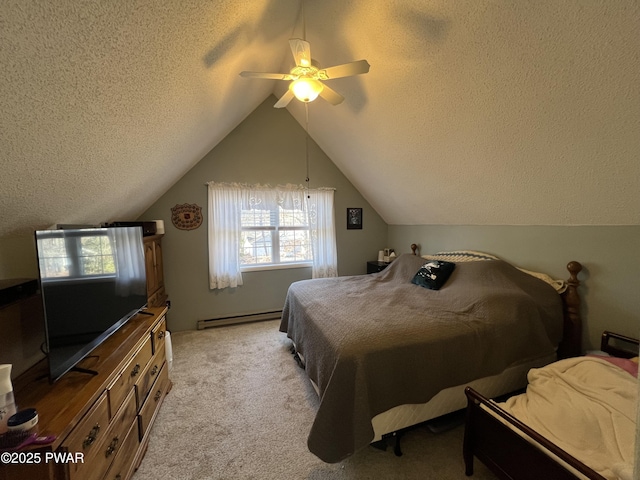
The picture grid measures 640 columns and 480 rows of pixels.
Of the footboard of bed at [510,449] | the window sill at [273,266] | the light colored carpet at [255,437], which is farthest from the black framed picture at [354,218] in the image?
the footboard of bed at [510,449]

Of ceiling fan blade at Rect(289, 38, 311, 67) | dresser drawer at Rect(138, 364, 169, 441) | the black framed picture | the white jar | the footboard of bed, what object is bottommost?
dresser drawer at Rect(138, 364, 169, 441)

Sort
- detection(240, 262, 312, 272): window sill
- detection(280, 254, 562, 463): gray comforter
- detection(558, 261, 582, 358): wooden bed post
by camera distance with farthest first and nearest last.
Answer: detection(240, 262, 312, 272): window sill, detection(558, 261, 582, 358): wooden bed post, detection(280, 254, 562, 463): gray comforter

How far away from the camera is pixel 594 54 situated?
3.92 feet

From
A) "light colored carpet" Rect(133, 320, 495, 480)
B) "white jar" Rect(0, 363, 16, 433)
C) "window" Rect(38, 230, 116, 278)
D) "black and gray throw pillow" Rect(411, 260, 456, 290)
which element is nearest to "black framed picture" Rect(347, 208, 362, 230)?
"black and gray throw pillow" Rect(411, 260, 456, 290)

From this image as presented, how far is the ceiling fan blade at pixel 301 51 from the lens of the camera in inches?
62.9

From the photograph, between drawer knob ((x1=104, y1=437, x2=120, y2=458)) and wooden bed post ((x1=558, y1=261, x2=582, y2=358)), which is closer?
drawer knob ((x1=104, y1=437, x2=120, y2=458))

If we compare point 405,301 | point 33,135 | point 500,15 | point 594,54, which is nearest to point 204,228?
point 33,135

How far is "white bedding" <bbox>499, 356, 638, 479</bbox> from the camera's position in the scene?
3.51 feet

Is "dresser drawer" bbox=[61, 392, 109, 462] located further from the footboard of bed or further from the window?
the footboard of bed

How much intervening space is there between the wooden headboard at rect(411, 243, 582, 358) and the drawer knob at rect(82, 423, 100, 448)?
122 inches

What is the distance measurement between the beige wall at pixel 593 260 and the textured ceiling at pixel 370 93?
0.13 meters

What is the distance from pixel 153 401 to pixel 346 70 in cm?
265

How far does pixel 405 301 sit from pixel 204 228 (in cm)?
276

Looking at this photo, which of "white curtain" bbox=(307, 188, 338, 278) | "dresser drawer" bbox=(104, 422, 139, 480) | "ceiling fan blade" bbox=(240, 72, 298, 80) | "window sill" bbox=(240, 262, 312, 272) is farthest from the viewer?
"white curtain" bbox=(307, 188, 338, 278)
